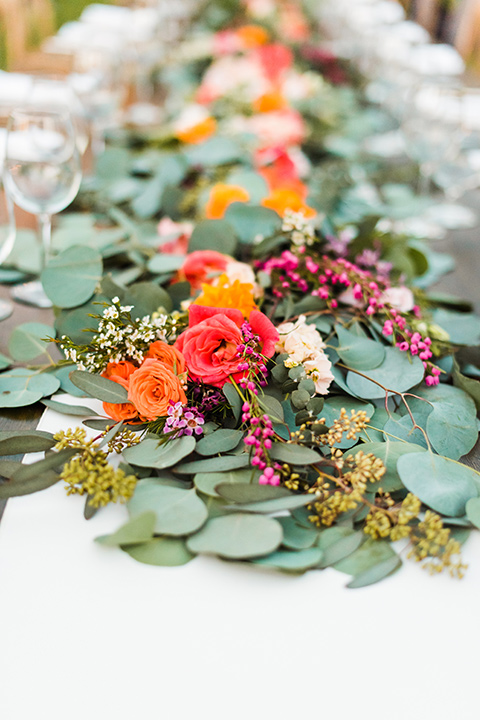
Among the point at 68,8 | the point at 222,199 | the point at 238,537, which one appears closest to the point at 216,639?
the point at 238,537

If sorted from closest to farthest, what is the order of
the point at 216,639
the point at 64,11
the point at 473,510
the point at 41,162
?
the point at 216,639, the point at 473,510, the point at 41,162, the point at 64,11

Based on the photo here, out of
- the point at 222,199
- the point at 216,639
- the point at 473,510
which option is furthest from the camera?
the point at 222,199

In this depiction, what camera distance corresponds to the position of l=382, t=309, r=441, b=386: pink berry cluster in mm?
773

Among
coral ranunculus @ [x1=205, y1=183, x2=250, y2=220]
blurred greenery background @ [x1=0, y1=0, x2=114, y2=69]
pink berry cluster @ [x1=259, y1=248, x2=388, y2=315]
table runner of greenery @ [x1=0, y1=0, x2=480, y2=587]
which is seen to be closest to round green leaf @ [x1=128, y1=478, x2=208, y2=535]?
table runner of greenery @ [x1=0, y1=0, x2=480, y2=587]

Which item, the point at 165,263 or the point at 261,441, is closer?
the point at 261,441

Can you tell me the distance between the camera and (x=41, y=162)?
0.95 meters

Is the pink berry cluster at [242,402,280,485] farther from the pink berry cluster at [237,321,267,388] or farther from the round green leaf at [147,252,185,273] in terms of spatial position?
the round green leaf at [147,252,185,273]

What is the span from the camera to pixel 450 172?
167 centimetres

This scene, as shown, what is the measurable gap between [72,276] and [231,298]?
23cm

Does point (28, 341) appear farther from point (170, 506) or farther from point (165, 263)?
point (170, 506)

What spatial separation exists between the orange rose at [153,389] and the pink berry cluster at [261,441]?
78 mm

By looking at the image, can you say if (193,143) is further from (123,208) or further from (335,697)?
(335,697)

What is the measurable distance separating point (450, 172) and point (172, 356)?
121 cm

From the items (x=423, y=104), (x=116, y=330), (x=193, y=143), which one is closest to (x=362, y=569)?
(x=116, y=330)
